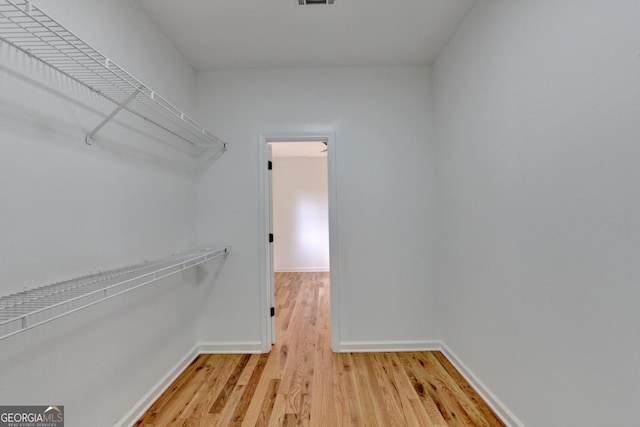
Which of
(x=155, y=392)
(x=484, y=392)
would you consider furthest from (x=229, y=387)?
(x=484, y=392)

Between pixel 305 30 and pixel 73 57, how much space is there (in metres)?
1.44

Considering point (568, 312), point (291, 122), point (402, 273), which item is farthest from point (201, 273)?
point (568, 312)

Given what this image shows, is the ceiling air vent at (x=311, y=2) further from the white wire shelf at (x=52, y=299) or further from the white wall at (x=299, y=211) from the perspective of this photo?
the white wall at (x=299, y=211)

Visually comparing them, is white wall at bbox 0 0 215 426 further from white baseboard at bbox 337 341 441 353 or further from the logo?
white baseboard at bbox 337 341 441 353

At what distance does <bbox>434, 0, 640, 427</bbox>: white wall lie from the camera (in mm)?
946

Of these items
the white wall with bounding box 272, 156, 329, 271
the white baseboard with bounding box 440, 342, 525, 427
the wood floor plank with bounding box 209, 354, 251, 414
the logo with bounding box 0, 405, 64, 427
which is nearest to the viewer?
the logo with bounding box 0, 405, 64, 427

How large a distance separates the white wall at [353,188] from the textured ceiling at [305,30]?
15 cm

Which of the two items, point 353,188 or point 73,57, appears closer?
point 73,57

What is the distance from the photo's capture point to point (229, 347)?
2.45 meters

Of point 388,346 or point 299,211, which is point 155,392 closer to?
point 388,346

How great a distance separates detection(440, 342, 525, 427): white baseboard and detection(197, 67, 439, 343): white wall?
0.29 meters

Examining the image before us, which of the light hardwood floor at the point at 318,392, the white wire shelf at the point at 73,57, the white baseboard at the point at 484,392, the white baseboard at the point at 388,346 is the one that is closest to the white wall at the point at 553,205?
the white baseboard at the point at 484,392

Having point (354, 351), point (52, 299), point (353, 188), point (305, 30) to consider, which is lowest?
point (354, 351)

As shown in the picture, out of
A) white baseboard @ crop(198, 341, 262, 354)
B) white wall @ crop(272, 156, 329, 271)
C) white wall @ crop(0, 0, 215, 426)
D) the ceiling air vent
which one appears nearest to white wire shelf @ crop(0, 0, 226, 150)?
white wall @ crop(0, 0, 215, 426)
